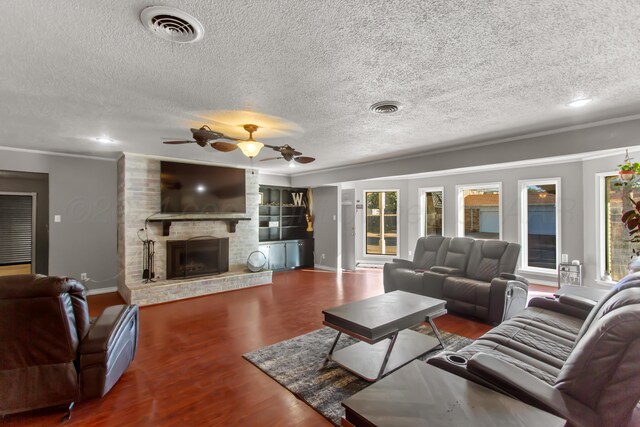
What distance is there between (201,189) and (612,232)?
701 cm

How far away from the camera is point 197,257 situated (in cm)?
548

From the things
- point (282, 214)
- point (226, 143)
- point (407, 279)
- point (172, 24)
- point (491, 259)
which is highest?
point (172, 24)

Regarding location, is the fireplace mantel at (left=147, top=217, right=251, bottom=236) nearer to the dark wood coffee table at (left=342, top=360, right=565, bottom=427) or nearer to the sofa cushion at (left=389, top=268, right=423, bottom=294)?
the sofa cushion at (left=389, top=268, right=423, bottom=294)

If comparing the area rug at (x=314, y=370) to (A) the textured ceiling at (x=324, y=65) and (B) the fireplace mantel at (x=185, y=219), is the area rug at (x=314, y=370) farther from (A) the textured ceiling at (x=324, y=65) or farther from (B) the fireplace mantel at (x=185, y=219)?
(B) the fireplace mantel at (x=185, y=219)

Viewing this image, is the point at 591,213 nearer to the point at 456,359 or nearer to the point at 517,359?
the point at 517,359

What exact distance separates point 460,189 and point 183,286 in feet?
20.1

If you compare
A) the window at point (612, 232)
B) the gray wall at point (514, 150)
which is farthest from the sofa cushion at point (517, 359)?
the window at point (612, 232)

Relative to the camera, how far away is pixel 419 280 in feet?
14.6

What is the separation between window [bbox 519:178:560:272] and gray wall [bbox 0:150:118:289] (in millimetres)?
7915

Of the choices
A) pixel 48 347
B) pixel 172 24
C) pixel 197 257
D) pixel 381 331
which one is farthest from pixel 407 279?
pixel 172 24

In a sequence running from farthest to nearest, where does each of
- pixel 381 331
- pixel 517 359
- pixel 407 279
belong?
pixel 407 279 < pixel 381 331 < pixel 517 359

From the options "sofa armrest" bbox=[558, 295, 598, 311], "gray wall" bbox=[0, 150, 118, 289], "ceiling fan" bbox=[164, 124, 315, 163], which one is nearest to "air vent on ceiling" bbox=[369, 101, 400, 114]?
"ceiling fan" bbox=[164, 124, 315, 163]

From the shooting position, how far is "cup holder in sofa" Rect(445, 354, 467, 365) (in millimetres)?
1709

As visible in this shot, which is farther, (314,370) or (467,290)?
(467,290)
